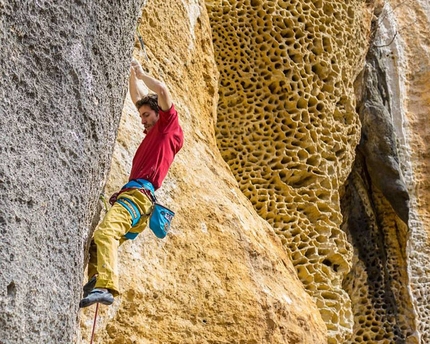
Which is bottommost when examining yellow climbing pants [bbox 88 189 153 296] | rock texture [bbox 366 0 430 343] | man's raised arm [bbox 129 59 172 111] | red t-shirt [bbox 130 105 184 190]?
rock texture [bbox 366 0 430 343]

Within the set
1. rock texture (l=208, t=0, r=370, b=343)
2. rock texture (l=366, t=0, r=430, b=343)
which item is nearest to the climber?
rock texture (l=208, t=0, r=370, b=343)

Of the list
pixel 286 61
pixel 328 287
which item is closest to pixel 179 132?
pixel 328 287

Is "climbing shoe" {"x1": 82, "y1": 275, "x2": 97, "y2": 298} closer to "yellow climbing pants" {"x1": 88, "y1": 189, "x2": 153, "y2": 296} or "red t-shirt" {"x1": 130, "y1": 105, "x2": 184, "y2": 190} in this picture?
"yellow climbing pants" {"x1": 88, "y1": 189, "x2": 153, "y2": 296}

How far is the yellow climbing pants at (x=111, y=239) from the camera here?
265 centimetres

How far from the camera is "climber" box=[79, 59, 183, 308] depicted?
104 inches

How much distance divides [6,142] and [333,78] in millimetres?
4878

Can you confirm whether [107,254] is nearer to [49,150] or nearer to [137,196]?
[137,196]

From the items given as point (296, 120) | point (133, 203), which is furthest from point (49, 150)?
point (296, 120)

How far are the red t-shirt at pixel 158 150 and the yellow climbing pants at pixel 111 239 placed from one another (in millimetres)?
107

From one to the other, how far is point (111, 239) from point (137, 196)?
243 mm

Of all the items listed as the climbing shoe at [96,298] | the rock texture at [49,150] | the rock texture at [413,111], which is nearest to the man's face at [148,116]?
the rock texture at [49,150]

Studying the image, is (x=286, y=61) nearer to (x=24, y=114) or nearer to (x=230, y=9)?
(x=230, y=9)

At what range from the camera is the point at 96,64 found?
244 centimetres

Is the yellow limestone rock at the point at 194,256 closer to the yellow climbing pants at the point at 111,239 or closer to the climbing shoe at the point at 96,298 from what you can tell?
the yellow climbing pants at the point at 111,239
